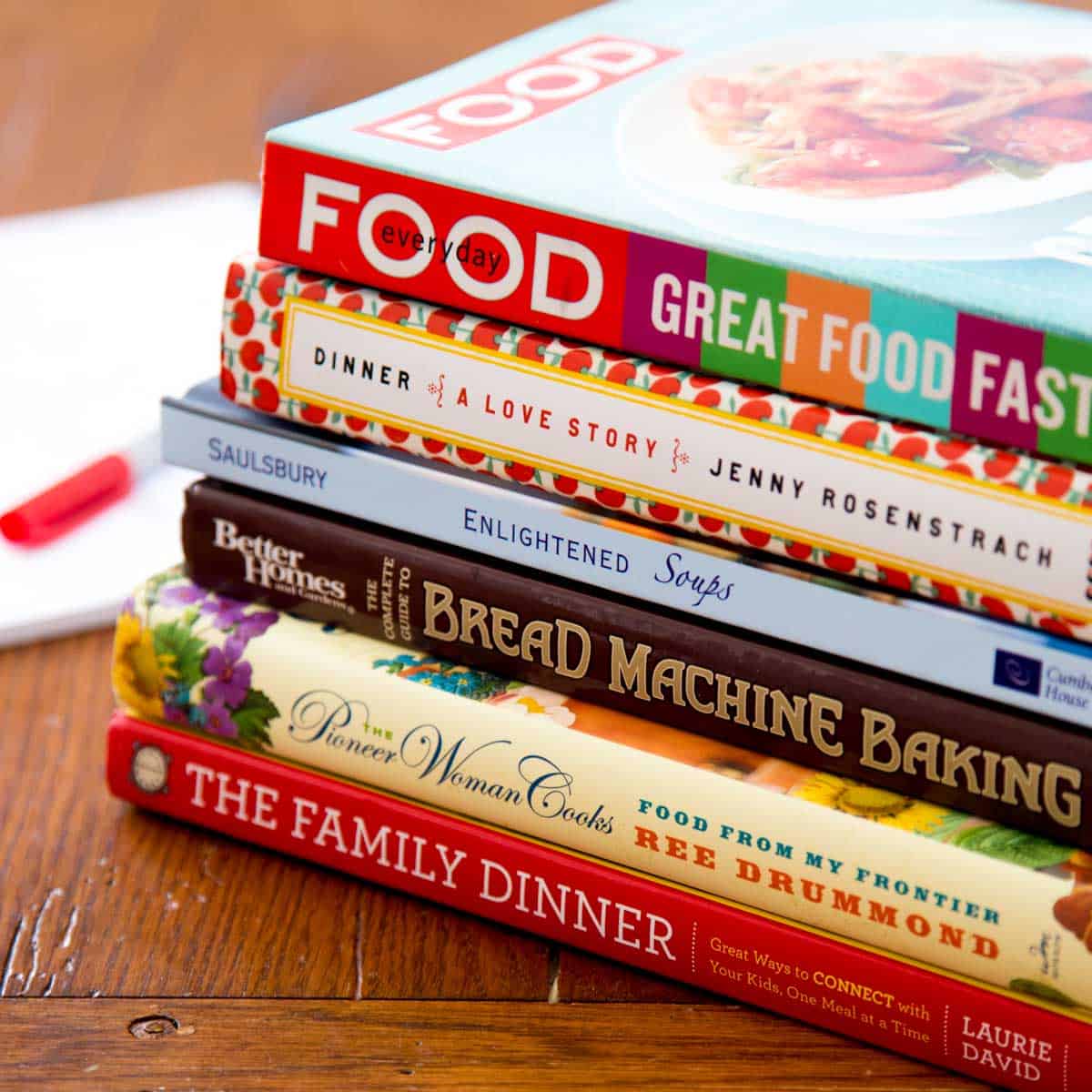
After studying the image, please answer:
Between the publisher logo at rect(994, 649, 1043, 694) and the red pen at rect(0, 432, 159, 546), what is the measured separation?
409 mm

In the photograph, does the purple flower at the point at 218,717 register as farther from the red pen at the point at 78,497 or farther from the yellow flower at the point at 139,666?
the red pen at the point at 78,497

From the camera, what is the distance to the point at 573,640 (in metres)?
0.53

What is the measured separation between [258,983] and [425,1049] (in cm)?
6

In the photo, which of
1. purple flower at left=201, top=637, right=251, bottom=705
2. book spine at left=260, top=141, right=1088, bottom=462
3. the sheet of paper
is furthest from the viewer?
the sheet of paper

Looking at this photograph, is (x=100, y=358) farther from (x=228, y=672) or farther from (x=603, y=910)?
(x=603, y=910)

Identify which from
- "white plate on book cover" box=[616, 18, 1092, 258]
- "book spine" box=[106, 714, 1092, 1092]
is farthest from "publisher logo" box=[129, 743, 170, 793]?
"white plate on book cover" box=[616, 18, 1092, 258]

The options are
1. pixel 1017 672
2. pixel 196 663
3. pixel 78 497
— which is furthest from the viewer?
pixel 78 497

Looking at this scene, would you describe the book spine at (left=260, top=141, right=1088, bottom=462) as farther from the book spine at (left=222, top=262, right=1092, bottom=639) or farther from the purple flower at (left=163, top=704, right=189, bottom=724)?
the purple flower at (left=163, top=704, right=189, bottom=724)

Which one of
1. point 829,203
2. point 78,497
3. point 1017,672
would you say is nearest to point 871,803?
point 1017,672

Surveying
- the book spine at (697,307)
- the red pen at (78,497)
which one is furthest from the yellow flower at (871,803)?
the red pen at (78,497)

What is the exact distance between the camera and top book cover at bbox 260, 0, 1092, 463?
1.49 ft

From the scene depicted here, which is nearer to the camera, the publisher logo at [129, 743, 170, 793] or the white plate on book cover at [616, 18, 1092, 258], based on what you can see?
the white plate on book cover at [616, 18, 1092, 258]

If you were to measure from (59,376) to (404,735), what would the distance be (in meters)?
0.39

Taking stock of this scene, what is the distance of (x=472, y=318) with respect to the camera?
1.70 feet
